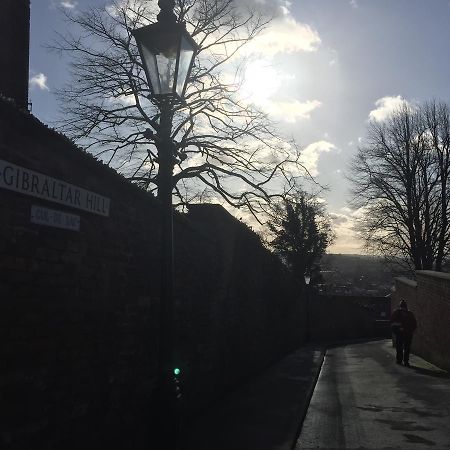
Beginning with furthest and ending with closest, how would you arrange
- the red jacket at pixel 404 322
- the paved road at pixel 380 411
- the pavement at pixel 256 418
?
1. the red jacket at pixel 404 322
2. the paved road at pixel 380 411
3. the pavement at pixel 256 418

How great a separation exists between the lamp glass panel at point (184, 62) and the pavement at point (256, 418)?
369 cm

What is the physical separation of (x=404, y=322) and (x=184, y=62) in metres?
11.9

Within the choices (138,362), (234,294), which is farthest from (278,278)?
(138,362)

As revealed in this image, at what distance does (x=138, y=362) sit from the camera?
5984 mm

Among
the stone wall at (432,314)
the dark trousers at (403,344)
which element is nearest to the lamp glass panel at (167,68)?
the stone wall at (432,314)

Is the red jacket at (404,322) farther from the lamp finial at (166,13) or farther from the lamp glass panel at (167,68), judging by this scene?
the lamp finial at (166,13)

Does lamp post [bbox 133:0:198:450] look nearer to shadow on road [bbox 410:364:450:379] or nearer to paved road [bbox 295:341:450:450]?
paved road [bbox 295:341:450:450]

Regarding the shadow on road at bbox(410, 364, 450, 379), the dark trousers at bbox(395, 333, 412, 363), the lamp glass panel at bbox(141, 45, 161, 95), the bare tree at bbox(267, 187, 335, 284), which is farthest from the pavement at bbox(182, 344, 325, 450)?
the bare tree at bbox(267, 187, 335, 284)

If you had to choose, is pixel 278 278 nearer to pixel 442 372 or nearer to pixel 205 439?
pixel 442 372

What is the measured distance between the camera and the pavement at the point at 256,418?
6512 millimetres

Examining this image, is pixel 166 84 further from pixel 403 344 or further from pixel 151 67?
pixel 403 344

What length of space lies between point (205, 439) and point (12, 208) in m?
4.11

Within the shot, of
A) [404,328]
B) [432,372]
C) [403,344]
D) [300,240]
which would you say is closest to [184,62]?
[432,372]

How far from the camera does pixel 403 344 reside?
16719 millimetres
